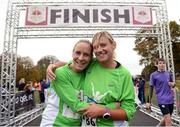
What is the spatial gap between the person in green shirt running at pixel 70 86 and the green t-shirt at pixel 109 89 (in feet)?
0.22

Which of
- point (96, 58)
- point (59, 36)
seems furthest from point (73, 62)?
point (59, 36)

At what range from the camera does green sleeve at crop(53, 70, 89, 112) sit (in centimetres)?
162

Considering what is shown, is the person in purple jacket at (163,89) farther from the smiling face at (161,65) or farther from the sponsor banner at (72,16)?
the sponsor banner at (72,16)

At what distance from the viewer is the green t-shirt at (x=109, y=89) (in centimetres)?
163

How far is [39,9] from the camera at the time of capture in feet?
31.7

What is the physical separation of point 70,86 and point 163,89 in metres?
4.04

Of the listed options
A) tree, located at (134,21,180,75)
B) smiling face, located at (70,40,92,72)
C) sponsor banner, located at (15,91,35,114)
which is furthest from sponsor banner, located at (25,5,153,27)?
tree, located at (134,21,180,75)

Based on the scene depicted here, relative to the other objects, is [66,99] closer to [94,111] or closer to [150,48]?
[94,111]

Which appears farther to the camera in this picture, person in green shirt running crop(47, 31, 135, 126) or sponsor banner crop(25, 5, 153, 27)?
sponsor banner crop(25, 5, 153, 27)

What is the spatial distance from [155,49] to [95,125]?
38.6m

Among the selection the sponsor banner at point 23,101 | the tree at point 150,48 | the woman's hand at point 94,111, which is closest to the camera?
the woman's hand at point 94,111

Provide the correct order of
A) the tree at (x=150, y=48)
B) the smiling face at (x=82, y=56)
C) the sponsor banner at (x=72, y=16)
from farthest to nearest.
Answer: the tree at (x=150, y=48) → the sponsor banner at (x=72, y=16) → the smiling face at (x=82, y=56)

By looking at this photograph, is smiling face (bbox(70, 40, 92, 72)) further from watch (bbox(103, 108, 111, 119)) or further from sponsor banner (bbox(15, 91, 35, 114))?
sponsor banner (bbox(15, 91, 35, 114))

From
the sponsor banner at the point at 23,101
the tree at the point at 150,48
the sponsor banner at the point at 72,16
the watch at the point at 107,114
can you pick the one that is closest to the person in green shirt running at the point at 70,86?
the watch at the point at 107,114
